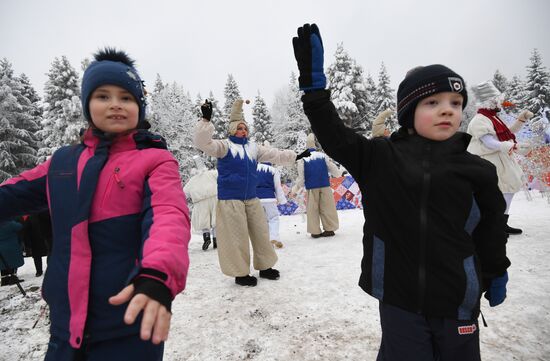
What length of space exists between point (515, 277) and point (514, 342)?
1544 mm

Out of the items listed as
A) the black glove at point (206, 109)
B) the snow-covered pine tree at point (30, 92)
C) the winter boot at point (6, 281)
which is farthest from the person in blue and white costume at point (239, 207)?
the snow-covered pine tree at point (30, 92)

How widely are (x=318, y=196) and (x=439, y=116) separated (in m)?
6.01

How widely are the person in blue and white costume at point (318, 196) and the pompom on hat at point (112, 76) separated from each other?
231 inches

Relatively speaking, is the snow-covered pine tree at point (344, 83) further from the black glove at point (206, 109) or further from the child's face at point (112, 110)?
the child's face at point (112, 110)

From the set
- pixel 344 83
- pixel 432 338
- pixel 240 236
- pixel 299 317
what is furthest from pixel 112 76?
pixel 344 83

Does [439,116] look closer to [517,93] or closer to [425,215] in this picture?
[425,215]

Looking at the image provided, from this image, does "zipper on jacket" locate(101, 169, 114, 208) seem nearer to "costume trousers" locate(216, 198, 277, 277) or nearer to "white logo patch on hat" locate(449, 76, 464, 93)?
"white logo patch on hat" locate(449, 76, 464, 93)

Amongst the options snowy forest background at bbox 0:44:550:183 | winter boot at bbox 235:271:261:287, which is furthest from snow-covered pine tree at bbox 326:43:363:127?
winter boot at bbox 235:271:261:287

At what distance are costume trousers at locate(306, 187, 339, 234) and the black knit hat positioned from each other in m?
5.77

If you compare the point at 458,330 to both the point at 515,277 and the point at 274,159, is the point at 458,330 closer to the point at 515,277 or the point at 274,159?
the point at 515,277

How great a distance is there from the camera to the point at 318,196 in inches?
298

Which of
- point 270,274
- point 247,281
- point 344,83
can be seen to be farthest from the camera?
point 344,83

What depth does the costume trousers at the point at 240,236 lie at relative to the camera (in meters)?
4.24

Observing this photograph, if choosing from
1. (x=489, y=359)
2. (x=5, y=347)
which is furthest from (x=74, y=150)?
(x=489, y=359)
